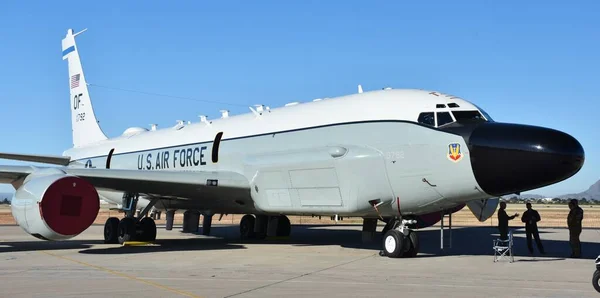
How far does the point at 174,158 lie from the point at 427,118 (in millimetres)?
10591

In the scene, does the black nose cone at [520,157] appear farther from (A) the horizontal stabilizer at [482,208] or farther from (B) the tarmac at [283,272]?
(A) the horizontal stabilizer at [482,208]

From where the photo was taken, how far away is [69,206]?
1627cm

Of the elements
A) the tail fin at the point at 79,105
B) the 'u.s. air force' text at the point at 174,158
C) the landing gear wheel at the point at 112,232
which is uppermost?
the tail fin at the point at 79,105

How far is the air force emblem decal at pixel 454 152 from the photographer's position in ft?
45.1

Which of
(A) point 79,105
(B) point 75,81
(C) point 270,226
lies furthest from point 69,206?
(B) point 75,81

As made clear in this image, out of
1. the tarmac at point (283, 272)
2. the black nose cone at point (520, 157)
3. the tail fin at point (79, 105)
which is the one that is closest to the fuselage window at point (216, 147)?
the tarmac at point (283, 272)

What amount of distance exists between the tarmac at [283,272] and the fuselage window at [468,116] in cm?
313

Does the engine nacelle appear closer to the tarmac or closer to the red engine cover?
Result: the red engine cover

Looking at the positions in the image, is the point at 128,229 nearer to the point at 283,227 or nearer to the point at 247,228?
the point at 247,228

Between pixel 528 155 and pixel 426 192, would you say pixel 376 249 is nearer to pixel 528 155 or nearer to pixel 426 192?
pixel 426 192

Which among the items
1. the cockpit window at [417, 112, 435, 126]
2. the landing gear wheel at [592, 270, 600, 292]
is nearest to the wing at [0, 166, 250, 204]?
the cockpit window at [417, 112, 435, 126]

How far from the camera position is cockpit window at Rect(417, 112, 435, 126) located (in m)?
14.7

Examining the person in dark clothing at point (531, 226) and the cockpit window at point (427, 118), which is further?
the person in dark clothing at point (531, 226)

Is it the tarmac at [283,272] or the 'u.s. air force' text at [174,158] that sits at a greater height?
the 'u.s. air force' text at [174,158]
